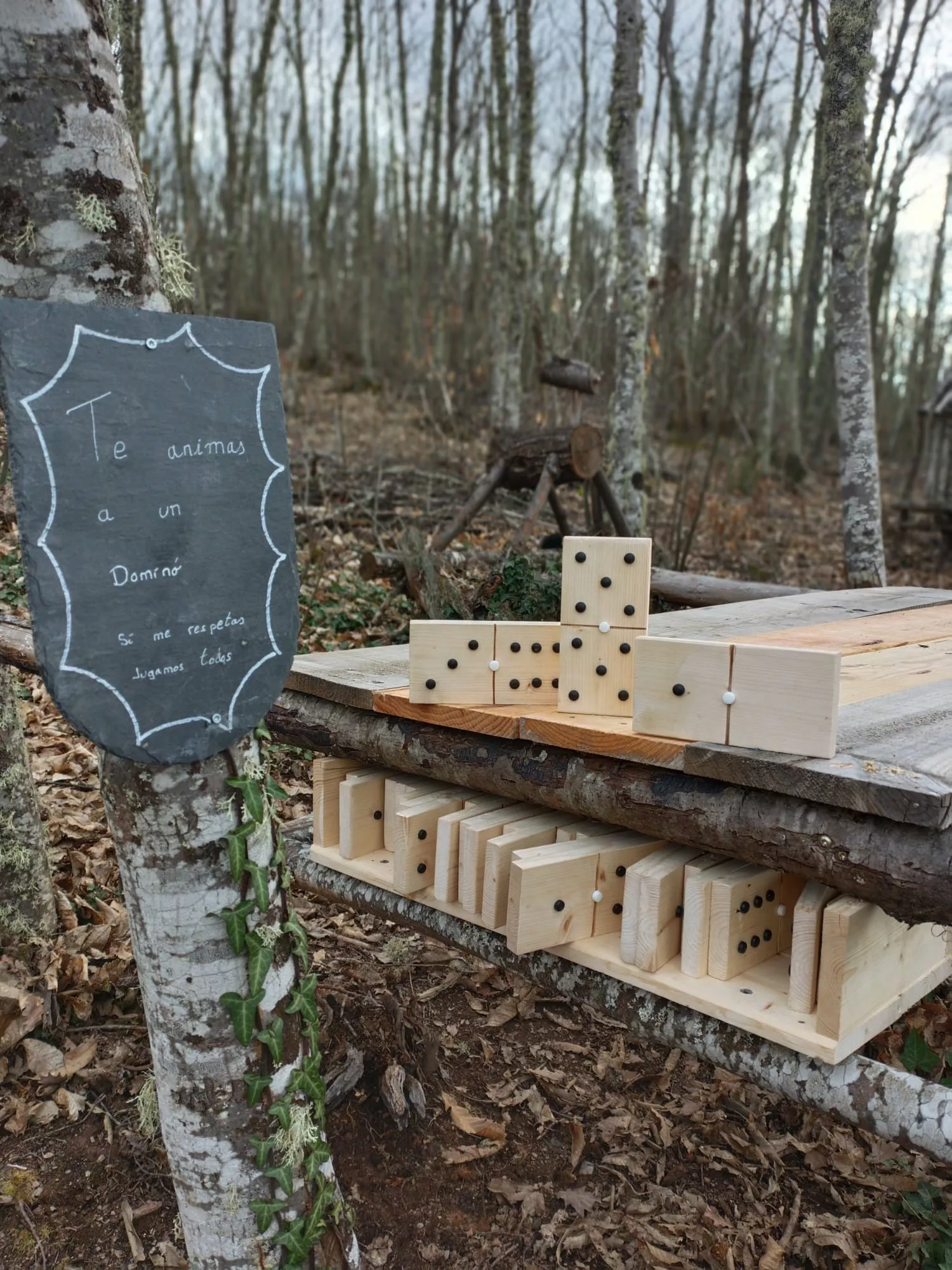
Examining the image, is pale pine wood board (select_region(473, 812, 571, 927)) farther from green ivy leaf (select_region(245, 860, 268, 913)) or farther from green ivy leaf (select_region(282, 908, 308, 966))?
green ivy leaf (select_region(245, 860, 268, 913))

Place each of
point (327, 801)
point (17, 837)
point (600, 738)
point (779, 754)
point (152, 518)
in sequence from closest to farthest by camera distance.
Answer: point (152, 518) < point (779, 754) < point (600, 738) < point (327, 801) < point (17, 837)

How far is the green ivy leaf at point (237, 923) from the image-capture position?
6.14ft

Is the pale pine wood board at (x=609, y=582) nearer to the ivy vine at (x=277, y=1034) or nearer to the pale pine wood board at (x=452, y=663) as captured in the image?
the pale pine wood board at (x=452, y=663)

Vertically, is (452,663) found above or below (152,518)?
below

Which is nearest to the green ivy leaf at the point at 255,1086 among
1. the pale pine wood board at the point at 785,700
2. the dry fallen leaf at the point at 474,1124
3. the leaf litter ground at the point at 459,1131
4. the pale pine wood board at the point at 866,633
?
the leaf litter ground at the point at 459,1131

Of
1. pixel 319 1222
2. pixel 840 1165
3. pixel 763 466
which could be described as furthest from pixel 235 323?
pixel 763 466

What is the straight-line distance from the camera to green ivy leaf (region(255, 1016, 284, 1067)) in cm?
194

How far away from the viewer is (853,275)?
7027 millimetres

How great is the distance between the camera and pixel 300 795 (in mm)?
4590

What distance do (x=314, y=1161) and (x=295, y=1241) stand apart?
0.15m

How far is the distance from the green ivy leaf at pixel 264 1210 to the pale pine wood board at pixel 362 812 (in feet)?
3.17

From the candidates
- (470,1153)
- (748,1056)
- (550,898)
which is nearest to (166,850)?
(550,898)

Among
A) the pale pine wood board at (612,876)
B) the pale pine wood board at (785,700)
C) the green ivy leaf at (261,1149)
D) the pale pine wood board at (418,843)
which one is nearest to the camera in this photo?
the pale pine wood board at (785,700)

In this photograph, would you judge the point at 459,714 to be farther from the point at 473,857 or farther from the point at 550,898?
the point at 550,898
